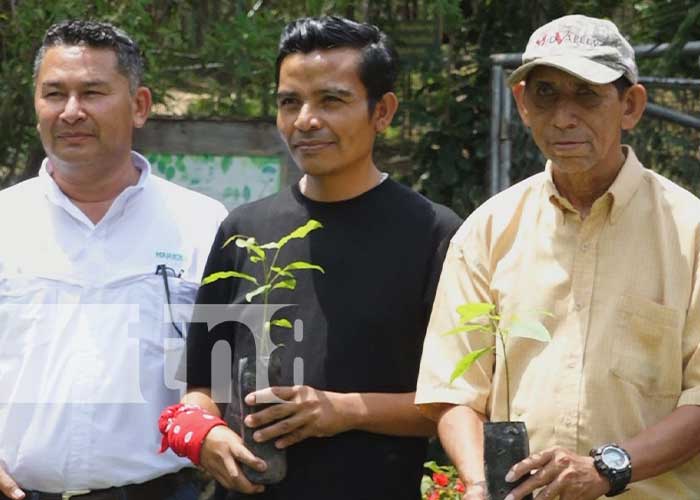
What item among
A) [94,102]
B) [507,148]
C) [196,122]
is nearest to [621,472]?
[94,102]

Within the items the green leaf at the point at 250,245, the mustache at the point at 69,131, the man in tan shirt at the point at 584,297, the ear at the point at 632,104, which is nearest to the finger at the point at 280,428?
the man in tan shirt at the point at 584,297

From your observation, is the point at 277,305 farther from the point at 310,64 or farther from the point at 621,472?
the point at 621,472

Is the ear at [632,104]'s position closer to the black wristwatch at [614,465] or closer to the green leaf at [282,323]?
the black wristwatch at [614,465]

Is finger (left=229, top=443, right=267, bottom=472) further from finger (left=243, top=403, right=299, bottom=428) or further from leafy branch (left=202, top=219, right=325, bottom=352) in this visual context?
leafy branch (left=202, top=219, right=325, bottom=352)

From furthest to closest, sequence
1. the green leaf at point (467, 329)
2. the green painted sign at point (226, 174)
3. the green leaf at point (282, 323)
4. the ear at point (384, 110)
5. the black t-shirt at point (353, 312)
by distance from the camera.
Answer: the green painted sign at point (226, 174) < the ear at point (384, 110) < the black t-shirt at point (353, 312) < the green leaf at point (282, 323) < the green leaf at point (467, 329)

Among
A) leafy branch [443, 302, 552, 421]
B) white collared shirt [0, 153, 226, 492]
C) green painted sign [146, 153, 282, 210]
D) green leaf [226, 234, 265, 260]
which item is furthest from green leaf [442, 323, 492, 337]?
green painted sign [146, 153, 282, 210]

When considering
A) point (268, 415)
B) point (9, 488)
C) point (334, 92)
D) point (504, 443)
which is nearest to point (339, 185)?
point (334, 92)

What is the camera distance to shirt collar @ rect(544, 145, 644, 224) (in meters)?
3.13

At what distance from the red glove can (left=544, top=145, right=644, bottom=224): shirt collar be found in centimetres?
101

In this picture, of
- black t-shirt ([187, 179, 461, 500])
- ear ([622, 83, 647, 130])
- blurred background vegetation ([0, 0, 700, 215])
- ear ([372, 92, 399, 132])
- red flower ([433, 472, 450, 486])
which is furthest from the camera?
blurred background vegetation ([0, 0, 700, 215])

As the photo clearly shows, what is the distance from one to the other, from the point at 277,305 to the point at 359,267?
236 mm

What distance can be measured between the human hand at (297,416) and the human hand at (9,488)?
82 centimetres

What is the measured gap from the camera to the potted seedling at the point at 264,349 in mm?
3234

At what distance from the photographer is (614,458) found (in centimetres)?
292
